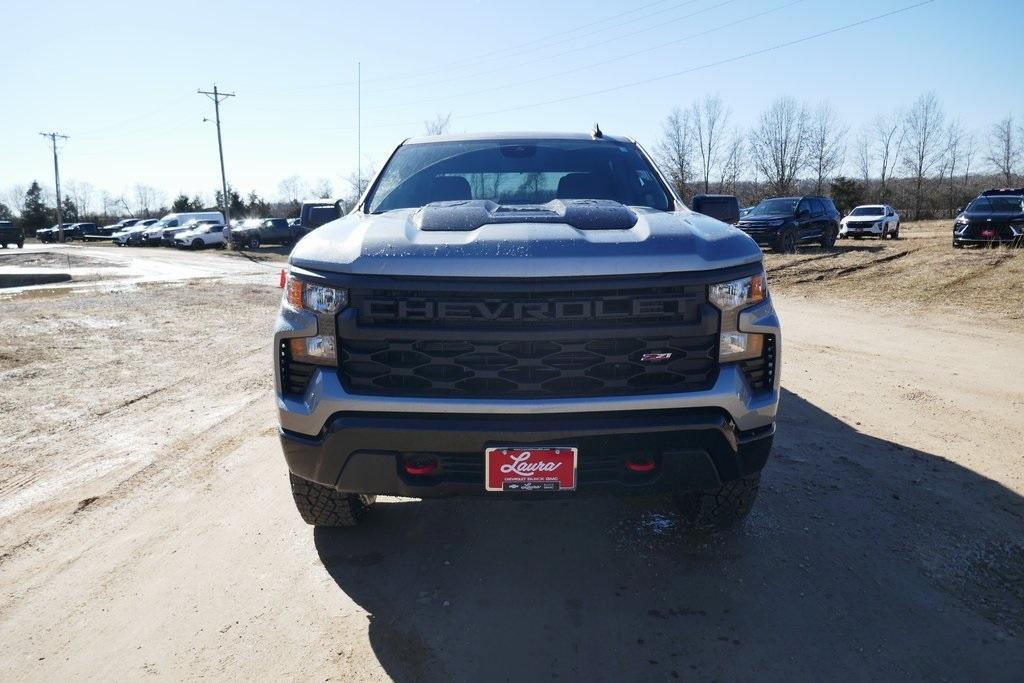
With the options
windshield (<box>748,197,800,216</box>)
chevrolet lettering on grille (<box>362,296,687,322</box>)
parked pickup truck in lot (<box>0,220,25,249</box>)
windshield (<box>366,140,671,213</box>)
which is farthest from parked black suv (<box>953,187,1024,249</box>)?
parked pickup truck in lot (<box>0,220,25,249</box>)

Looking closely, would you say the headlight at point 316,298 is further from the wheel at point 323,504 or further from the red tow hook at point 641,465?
the red tow hook at point 641,465

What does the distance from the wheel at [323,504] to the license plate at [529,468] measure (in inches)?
33.0

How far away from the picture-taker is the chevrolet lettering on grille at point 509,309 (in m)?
2.34

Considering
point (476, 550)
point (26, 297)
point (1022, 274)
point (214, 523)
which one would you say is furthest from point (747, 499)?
point (26, 297)

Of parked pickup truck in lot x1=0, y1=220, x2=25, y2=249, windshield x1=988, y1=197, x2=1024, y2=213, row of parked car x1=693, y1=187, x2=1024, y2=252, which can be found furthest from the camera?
parked pickup truck in lot x1=0, y1=220, x2=25, y2=249

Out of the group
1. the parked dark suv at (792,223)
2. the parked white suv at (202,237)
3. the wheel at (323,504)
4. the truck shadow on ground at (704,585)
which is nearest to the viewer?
the truck shadow on ground at (704,585)

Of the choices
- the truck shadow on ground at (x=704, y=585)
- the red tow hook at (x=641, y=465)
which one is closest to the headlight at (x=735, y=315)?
the red tow hook at (x=641, y=465)

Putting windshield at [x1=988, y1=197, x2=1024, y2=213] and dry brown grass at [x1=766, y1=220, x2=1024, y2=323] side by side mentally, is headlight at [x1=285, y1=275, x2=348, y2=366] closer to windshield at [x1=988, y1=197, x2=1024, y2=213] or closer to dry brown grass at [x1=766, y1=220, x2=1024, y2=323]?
dry brown grass at [x1=766, y1=220, x2=1024, y2=323]

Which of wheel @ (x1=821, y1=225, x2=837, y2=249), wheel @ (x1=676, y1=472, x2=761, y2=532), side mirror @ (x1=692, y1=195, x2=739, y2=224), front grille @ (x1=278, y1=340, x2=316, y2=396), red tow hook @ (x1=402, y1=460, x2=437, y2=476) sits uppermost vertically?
side mirror @ (x1=692, y1=195, x2=739, y2=224)

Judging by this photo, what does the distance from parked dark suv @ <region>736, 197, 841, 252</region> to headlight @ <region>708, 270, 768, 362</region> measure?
659 inches

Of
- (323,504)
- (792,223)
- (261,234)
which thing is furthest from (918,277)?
(261,234)

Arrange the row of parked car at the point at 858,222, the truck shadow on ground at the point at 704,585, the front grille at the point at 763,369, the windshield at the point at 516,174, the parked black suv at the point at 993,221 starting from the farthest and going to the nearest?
the row of parked car at the point at 858,222 → the parked black suv at the point at 993,221 → the windshield at the point at 516,174 → the front grille at the point at 763,369 → the truck shadow on ground at the point at 704,585

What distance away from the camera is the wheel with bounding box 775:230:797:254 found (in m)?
18.4

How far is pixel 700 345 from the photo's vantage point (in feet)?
7.95
